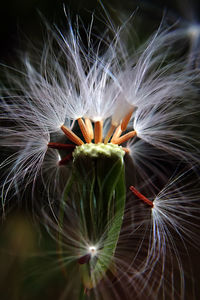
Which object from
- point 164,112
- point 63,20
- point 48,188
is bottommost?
point 48,188

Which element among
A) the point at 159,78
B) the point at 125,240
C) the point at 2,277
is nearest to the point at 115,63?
the point at 159,78

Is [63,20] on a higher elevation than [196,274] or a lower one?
higher

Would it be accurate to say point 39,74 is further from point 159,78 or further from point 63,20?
point 159,78

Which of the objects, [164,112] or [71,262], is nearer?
[71,262]

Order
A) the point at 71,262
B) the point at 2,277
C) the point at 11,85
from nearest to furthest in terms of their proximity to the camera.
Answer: the point at 71,262 → the point at 2,277 → the point at 11,85

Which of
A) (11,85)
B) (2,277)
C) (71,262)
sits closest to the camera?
(71,262)

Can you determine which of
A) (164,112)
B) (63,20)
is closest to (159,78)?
(164,112)
